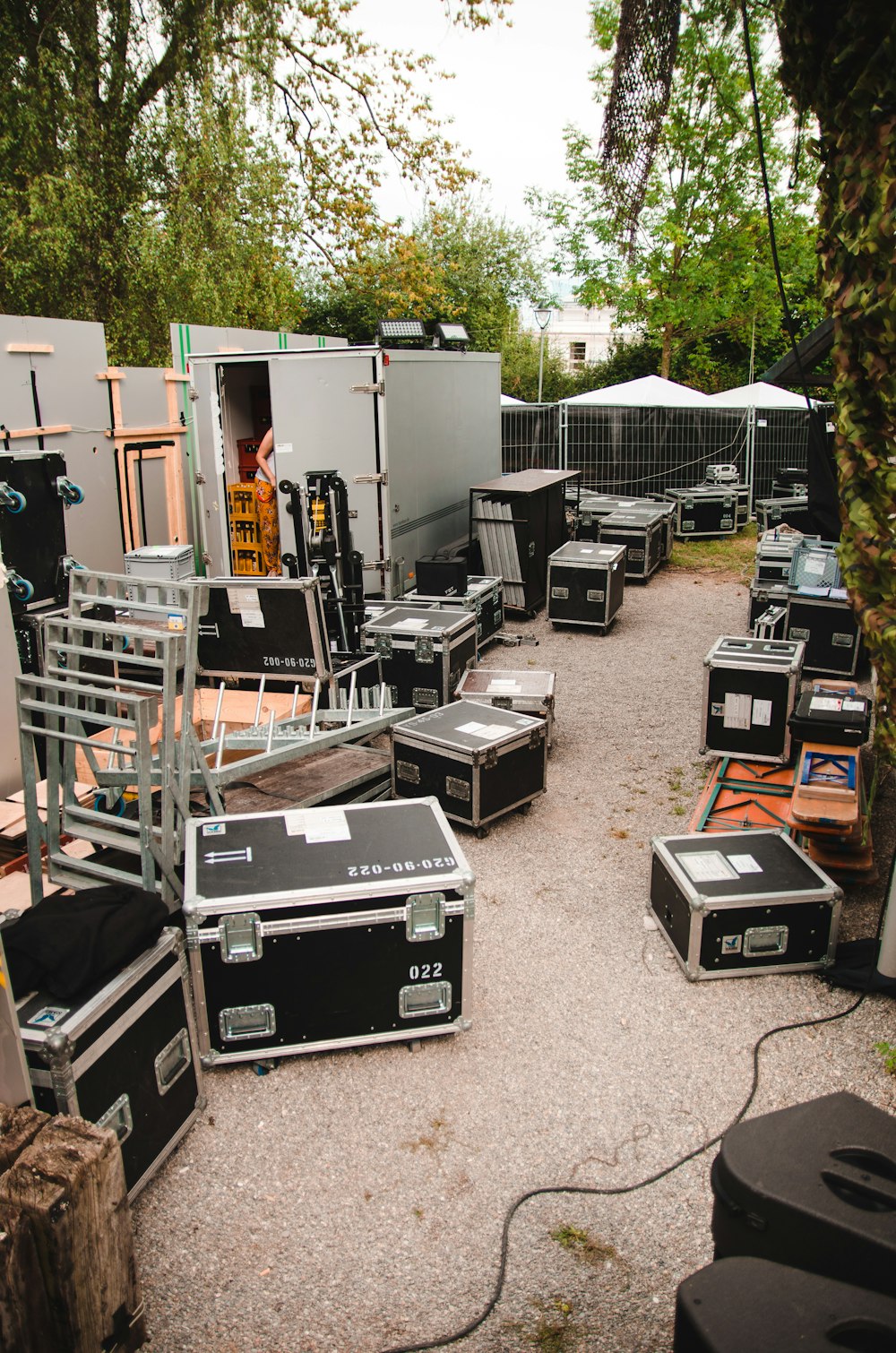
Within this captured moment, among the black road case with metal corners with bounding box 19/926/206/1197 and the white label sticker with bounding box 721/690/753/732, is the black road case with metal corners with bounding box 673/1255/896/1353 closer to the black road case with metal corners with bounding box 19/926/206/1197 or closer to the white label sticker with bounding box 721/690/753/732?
the black road case with metal corners with bounding box 19/926/206/1197

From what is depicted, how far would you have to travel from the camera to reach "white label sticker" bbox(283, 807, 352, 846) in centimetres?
391

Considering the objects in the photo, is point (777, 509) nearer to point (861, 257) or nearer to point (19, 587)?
point (19, 587)

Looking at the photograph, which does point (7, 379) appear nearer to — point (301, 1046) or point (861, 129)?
point (301, 1046)

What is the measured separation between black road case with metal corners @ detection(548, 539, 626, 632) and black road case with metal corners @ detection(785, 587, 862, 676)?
242 cm

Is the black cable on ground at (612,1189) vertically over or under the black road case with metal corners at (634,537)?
under

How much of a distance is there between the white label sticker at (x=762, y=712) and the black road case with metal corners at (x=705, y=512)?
9.68 m

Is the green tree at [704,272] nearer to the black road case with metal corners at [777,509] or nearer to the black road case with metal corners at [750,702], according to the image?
the black road case with metal corners at [777,509]

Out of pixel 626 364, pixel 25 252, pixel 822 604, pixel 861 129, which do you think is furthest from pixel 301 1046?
pixel 626 364

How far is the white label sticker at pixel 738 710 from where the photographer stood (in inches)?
Answer: 240

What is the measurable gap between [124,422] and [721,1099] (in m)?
9.15

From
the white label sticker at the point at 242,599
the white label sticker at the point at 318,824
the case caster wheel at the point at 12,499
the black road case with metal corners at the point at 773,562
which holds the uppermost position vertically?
the case caster wheel at the point at 12,499

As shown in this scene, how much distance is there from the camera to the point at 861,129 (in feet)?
8.19

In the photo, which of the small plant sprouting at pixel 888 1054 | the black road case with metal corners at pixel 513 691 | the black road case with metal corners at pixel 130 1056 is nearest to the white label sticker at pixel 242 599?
the black road case with metal corners at pixel 513 691

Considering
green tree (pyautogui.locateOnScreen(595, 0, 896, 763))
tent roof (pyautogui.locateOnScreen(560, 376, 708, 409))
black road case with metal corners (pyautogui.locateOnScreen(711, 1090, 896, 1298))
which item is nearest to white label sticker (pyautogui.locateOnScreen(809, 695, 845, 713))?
green tree (pyautogui.locateOnScreen(595, 0, 896, 763))
